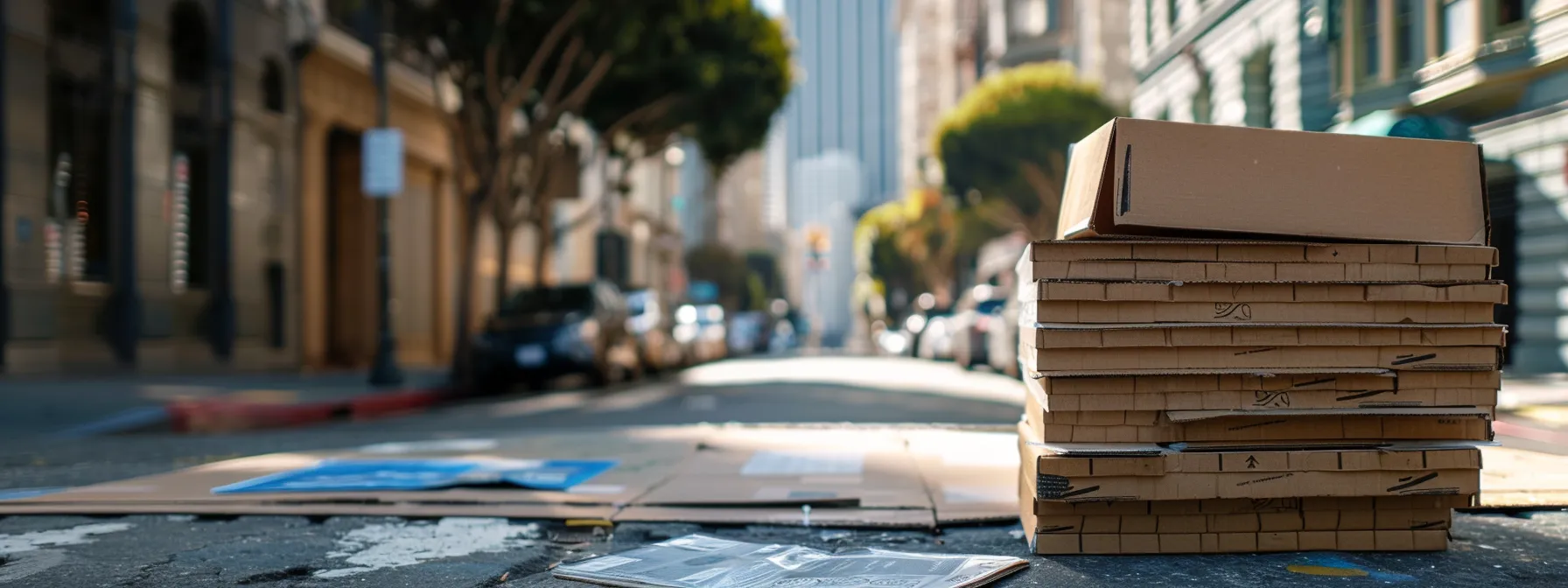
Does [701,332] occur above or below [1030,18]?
below

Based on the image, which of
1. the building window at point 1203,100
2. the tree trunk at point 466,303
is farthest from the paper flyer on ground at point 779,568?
the building window at point 1203,100

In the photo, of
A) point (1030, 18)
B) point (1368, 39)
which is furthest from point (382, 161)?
point (1030, 18)

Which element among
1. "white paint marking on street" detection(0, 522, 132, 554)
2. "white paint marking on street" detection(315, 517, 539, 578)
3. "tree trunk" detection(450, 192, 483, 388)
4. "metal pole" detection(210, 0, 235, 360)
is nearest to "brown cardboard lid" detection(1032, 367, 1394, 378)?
"white paint marking on street" detection(315, 517, 539, 578)

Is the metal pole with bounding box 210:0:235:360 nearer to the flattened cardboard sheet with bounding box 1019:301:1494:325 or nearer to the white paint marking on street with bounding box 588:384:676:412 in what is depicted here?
the white paint marking on street with bounding box 588:384:676:412

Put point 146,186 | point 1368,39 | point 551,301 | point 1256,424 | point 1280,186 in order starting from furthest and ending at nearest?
point 551,301
point 1368,39
point 146,186
point 1280,186
point 1256,424

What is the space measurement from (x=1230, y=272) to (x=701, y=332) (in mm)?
23817

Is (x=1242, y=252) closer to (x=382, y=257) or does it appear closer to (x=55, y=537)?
(x=55, y=537)

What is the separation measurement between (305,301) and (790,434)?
1383cm

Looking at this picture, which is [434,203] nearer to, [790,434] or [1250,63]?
[1250,63]

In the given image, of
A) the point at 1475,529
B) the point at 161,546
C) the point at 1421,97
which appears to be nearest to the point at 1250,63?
the point at 1421,97

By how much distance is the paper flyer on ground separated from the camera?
11.8ft

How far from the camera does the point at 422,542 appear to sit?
14.5ft

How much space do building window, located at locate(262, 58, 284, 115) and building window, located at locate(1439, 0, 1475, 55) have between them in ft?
52.1

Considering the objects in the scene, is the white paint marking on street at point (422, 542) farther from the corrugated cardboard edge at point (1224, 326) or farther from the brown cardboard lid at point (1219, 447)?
the corrugated cardboard edge at point (1224, 326)
